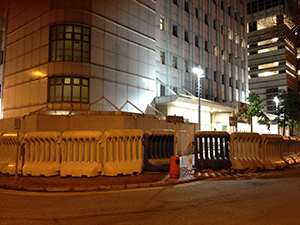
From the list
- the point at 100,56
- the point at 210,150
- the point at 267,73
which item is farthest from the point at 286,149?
the point at 267,73

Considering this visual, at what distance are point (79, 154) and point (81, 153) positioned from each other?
79mm

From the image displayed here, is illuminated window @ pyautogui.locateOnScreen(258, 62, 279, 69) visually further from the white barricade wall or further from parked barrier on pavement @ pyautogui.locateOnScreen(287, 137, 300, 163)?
the white barricade wall

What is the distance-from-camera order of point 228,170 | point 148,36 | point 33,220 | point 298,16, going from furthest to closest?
point 148,36
point 228,170
point 298,16
point 33,220

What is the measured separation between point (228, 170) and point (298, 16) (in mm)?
6431

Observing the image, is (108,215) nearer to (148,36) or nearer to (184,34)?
(148,36)

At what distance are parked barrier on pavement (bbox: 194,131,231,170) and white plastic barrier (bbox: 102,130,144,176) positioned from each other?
8.74 ft

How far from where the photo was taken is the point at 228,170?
11719 millimetres

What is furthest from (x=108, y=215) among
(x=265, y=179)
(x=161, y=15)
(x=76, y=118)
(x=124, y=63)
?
(x=161, y=15)

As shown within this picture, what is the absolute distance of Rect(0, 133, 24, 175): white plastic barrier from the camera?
412 inches

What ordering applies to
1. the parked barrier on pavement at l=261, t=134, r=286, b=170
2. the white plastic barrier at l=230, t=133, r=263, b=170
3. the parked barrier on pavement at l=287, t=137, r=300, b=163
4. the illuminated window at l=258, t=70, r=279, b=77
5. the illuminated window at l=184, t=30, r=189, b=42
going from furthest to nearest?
the illuminated window at l=258, t=70, r=279, b=77
the illuminated window at l=184, t=30, r=189, b=42
the parked barrier on pavement at l=287, t=137, r=300, b=163
the parked barrier on pavement at l=261, t=134, r=286, b=170
the white plastic barrier at l=230, t=133, r=263, b=170

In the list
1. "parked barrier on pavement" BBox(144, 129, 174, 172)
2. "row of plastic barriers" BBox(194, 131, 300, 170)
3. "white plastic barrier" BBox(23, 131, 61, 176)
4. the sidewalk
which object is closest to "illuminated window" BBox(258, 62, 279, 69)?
"row of plastic barriers" BBox(194, 131, 300, 170)

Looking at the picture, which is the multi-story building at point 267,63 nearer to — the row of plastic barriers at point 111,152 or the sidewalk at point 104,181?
the row of plastic barriers at point 111,152

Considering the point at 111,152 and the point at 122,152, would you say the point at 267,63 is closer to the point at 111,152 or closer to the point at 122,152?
the point at 122,152

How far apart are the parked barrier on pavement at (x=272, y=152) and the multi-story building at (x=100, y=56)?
11.5 m
